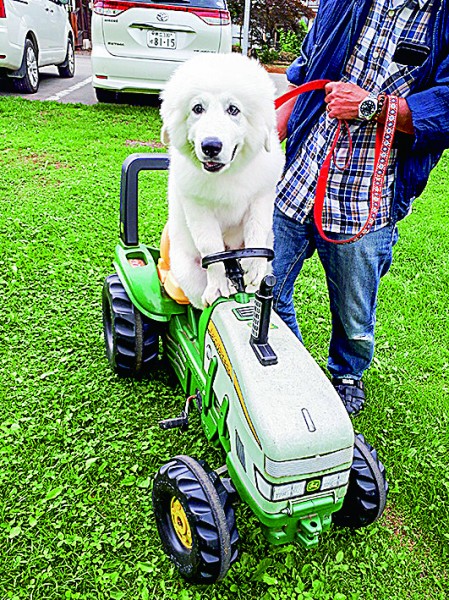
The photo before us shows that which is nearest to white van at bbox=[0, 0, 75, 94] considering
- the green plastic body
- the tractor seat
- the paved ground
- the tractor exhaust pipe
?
the paved ground

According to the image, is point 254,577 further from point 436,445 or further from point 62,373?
point 62,373

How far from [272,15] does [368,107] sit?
15.1 meters

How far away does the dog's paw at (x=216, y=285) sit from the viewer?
210 cm

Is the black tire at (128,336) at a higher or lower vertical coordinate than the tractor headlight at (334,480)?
lower

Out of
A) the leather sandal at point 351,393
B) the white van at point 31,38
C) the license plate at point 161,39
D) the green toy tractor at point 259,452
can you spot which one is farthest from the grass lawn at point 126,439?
the white van at point 31,38

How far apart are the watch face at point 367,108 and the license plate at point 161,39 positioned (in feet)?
Answer: 18.3

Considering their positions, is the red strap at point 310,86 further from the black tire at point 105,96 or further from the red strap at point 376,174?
the black tire at point 105,96

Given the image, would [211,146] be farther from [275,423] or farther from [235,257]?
[275,423]

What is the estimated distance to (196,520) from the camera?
5.73ft

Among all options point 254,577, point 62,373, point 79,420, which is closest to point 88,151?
point 62,373

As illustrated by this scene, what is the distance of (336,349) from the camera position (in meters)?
2.75

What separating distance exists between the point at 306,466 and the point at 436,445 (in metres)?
1.30

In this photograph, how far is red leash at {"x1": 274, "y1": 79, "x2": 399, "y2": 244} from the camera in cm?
199

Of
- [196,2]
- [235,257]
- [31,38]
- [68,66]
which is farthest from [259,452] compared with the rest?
[68,66]
